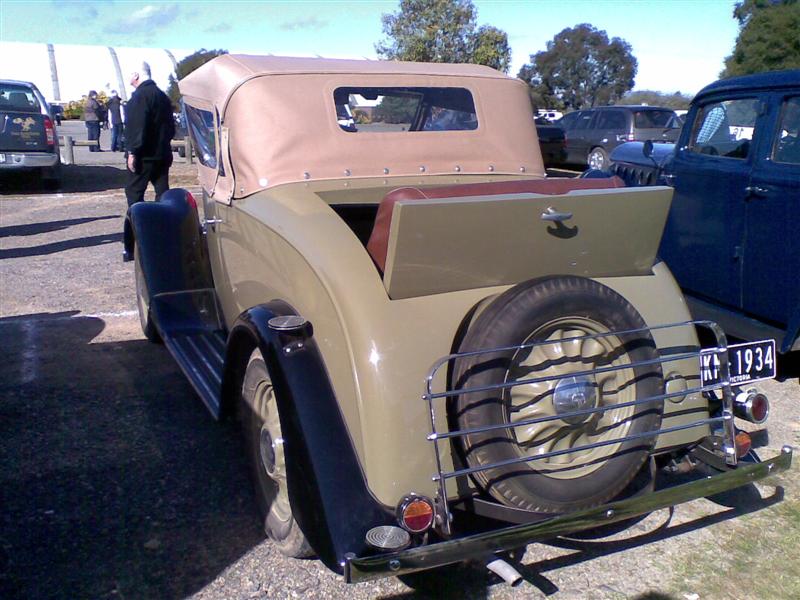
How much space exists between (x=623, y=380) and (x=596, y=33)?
64878 millimetres

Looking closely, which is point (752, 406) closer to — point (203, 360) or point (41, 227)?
point (203, 360)

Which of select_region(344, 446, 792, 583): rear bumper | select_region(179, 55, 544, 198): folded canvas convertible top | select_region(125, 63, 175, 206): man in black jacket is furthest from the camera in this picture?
select_region(125, 63, 175, 206): man in black jacket

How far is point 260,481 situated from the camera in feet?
10.2

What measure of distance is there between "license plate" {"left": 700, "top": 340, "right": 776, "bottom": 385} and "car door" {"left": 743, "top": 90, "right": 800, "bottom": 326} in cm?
129

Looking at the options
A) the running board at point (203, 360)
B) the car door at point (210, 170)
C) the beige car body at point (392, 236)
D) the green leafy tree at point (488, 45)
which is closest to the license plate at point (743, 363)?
the beige car body at point (392, 236)

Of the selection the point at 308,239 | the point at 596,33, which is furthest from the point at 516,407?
the point at 596,33

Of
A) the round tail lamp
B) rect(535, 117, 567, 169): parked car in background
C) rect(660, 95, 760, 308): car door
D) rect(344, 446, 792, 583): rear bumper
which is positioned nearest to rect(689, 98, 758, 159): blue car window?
rect(660, 95, 760, 308): car door

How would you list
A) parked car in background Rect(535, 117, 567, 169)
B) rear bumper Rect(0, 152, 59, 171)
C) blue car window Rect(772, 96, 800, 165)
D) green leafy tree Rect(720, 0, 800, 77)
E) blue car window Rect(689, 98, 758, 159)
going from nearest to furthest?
blue car window Rect(772, 96, 800, 165)
blue car window Rect(689, 98, 758, 159)
rear bumper Rect(0, 152, 59, 171)
parked car in background Rect(535, 117, 567, 169)
green leafy tree Rect(720, 0, 800, 77)

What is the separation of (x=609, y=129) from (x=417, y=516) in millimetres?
15207

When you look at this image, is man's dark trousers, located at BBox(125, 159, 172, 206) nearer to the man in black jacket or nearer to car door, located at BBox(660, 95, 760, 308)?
the man in black jacket

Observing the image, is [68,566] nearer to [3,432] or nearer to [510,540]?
[3,432]

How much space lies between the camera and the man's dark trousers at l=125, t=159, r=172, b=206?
7.61 metres

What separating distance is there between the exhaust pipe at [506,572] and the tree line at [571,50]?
1282cm

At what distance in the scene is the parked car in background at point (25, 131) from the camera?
12.6 metres
